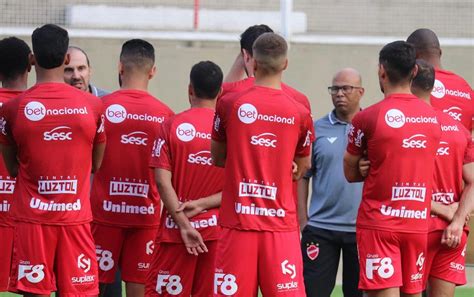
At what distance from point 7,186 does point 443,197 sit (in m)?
3.15

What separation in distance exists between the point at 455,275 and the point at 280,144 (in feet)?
6.30

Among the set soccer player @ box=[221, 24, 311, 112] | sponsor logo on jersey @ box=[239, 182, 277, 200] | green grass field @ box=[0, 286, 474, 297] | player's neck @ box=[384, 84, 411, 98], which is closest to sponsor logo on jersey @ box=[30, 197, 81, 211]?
sponsor logo on jersey @ box=[239, 182, 277, 200]

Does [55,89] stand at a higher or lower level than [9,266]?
higher

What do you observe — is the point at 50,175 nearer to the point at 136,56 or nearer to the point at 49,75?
the point at 49,75

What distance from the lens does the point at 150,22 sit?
13.2 metres

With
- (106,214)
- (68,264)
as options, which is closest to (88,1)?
(106,214)

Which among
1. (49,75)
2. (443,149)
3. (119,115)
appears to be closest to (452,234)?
(443,149)

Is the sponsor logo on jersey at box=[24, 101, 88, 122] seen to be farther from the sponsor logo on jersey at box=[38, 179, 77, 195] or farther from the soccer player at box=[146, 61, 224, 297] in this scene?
the soccer player at box=[146, 61, 224, 297]

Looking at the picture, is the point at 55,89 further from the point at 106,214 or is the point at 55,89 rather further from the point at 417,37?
the point at 417,37

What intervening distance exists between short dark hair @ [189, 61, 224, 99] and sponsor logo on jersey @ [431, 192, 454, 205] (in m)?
1.74

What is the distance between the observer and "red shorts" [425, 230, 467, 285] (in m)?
8.38

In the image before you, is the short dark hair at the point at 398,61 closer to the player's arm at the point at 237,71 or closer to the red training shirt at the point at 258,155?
the red training shirt at the point at 258,155

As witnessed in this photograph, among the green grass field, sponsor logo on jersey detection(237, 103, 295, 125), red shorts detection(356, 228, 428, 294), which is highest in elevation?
sponsor logo on jersey detection(237, 103, 295, 125)

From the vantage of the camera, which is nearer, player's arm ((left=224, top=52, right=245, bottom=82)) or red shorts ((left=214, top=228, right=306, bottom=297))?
red shorts ((left=214, top=228, right=306, bottom=297))
